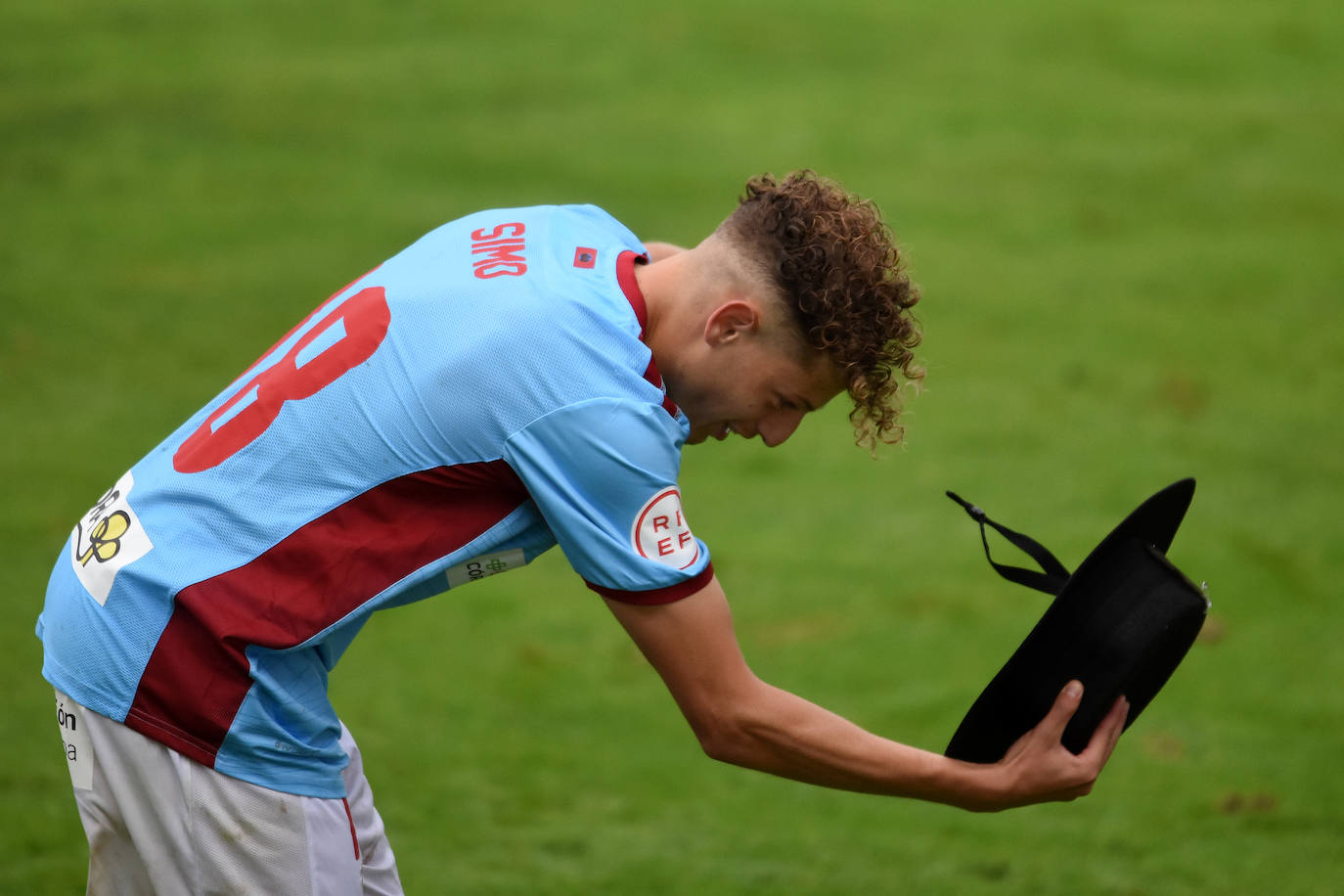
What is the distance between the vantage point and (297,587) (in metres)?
2.39

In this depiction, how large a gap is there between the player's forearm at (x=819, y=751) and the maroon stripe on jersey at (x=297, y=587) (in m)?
0.51

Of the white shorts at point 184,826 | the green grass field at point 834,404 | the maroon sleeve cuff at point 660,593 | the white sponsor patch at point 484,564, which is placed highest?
the white sponsor patch at point 484,564

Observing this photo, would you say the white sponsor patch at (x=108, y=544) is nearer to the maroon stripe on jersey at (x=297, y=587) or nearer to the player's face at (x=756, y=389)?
the maroon stripe on jersey at (x=297, y=587)

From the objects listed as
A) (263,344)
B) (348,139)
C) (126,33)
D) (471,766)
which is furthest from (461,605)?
(126,33)

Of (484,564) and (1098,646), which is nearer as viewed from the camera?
(484,564)

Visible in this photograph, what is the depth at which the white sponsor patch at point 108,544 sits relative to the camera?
2461mm

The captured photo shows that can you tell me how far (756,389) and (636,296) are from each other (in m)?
0.25

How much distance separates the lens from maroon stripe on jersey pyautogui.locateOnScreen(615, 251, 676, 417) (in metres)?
2.38

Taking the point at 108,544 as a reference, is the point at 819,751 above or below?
below

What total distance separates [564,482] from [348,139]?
9291mm

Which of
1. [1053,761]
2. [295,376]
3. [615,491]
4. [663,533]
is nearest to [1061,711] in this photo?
[1053,761]

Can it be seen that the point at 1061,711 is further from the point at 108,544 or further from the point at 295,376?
the point at 108,544

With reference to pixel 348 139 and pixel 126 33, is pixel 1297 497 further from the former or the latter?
pixel 126 33

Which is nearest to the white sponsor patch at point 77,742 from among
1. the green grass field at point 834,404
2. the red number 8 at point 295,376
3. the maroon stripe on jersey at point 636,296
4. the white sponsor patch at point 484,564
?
the red number 8 at point 295,376
